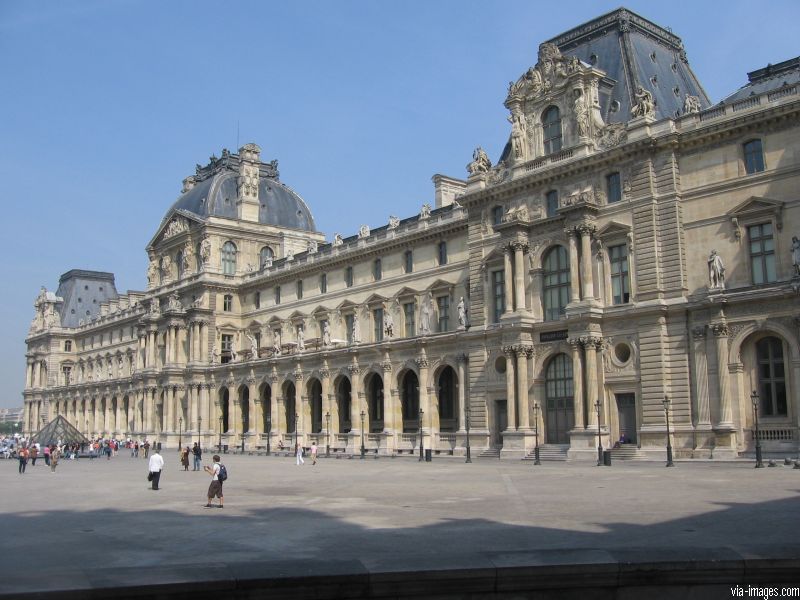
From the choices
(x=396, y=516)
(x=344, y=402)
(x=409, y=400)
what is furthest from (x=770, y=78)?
(x=344, y=402)

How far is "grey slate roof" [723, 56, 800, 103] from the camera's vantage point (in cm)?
4688

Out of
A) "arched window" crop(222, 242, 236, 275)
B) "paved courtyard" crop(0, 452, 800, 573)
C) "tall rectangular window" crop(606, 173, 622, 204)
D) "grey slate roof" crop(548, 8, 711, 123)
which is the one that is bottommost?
"paved courtyard" crop(0, 452, 800, 573)

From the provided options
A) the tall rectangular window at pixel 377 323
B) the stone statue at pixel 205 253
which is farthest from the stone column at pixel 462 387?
the stone statue at pixel 205 253

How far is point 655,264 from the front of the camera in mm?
46625

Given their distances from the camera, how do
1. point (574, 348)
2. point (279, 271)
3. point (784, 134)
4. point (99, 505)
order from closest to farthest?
point (99, 505)
point (784, 134)
point (574, 348)
point (279, 271)

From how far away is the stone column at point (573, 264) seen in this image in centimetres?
4941

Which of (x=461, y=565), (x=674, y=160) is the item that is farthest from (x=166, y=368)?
(x=461, y=565)

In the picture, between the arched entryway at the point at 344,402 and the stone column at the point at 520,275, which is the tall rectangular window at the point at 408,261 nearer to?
the arched entryway at the point at 344,402

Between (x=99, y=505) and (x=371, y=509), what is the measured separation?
9.50m

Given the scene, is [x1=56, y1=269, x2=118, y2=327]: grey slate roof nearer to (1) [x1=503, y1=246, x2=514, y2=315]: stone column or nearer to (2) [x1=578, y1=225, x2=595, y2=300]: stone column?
(1) [x1=503, y1=246, x2=514, y2=315]: stone column

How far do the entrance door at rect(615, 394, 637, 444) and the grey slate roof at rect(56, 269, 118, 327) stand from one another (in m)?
109

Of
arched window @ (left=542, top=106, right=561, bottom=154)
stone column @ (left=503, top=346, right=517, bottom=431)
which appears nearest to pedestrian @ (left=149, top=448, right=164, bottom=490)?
stone column @ (left=503, top=346, right=517, bottom=431)

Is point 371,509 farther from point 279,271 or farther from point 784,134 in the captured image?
point 279,271

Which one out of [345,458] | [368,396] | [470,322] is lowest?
[345,458]
